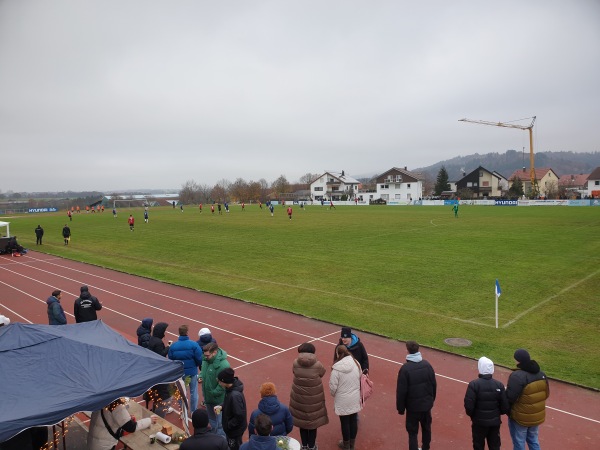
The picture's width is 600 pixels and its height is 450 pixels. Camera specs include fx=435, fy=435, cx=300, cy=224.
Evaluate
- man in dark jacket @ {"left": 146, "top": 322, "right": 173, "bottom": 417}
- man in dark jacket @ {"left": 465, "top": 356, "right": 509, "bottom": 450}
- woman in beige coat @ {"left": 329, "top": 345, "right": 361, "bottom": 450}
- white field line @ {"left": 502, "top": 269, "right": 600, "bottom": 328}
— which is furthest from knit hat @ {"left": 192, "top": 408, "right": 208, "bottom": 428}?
Answer: white field line @ {"left": 502, "top": 269, "right": 600, "bottom": 328}

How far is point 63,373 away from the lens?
19.2ft

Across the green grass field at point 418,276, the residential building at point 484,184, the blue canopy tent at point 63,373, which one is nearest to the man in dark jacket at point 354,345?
the blue canopy tent at point 63,373

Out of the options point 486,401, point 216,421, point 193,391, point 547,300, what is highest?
point 486,401

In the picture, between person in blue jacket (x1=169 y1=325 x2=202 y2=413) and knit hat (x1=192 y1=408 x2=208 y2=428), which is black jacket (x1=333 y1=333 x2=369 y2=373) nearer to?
person in blue jacket (x1=169 y1=325 x2=202 y2=413)

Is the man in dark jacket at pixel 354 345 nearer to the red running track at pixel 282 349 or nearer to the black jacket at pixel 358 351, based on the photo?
the black jacket at pixel 358 351

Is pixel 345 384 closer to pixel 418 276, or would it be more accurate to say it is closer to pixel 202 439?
pixel 202 439

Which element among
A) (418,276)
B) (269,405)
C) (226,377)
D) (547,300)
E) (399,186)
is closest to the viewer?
(269,405)

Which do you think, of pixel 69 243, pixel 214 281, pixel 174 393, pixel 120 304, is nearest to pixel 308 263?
pixel 214 281

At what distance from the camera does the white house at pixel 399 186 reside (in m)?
106

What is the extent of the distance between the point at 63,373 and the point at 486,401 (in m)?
5.75

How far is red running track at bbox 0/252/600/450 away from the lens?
7.24 metres

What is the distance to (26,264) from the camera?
24875 mm

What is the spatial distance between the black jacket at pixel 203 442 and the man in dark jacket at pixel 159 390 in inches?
120

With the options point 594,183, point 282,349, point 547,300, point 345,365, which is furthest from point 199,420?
point 594,183
